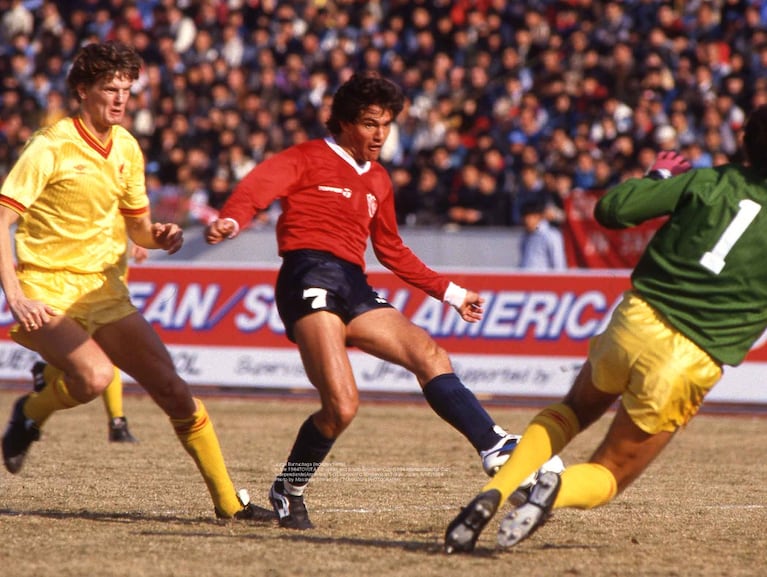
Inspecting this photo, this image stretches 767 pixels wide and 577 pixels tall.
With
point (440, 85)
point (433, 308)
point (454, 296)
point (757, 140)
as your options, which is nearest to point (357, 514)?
point (454, 296)

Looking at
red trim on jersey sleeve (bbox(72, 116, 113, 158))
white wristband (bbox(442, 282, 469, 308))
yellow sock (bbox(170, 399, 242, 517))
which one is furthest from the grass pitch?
red trim on jersey sleeve (bbox(72, 116, 113, 158))

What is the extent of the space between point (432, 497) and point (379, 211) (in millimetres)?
1947

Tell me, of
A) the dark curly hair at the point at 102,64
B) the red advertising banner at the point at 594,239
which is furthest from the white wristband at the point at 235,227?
the red advertising banner at the point at 594,239

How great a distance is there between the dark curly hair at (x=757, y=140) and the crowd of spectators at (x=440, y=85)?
35.1 feet

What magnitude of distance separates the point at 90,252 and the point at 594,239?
8985 millimetres

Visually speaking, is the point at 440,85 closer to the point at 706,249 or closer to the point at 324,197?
the point at 324,197

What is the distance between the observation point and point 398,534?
6.74m

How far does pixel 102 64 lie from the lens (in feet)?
22.2

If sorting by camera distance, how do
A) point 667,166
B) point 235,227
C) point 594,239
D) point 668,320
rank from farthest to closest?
point 594,239 → point 235,227 → point 667,166 → point 668,320

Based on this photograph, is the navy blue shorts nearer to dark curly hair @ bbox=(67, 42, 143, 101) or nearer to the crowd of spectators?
dark curly hair @ bbox=(67, 42, 143, 101)

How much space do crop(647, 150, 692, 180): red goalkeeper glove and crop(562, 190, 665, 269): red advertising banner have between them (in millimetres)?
8787

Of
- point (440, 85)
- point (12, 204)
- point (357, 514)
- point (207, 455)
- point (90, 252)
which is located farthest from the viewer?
point (440, 85)

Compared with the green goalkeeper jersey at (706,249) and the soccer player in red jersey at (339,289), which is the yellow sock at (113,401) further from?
the green goalkeeper jersey at (706,249)

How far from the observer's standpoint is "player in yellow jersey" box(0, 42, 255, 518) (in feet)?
22.3
